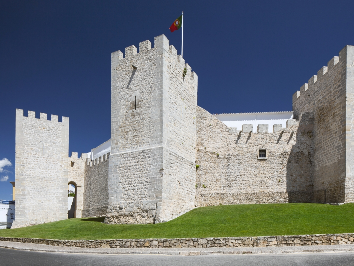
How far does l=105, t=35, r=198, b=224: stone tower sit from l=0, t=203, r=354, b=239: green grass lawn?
124 centimetres

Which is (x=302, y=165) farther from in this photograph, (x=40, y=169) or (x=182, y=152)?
(x=40, y=169)

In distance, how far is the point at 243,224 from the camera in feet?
46.4

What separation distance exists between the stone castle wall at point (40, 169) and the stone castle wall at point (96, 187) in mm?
1990

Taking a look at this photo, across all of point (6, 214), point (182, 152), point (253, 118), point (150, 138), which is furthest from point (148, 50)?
point (253, 118)

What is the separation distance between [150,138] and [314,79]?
11.2m

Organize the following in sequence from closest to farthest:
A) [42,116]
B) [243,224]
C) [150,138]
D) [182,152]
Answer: [243,224] → [150,138] → [182,152] → [42,116]

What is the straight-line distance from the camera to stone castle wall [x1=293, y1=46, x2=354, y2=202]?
56.3 ft

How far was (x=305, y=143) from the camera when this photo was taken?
21.1 metres

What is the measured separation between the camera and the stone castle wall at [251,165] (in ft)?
67.5

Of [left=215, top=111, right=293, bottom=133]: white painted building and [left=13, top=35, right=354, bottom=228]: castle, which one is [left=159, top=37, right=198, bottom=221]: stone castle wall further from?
[left=215, top=111, right=293, bottom=133]: white painted building

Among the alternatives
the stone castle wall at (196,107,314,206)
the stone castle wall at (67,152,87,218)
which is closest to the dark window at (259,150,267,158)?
the stone castle wall at (196,107,314,206)

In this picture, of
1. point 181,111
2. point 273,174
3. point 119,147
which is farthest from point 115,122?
point 273,174

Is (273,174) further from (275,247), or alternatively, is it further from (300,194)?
(275,247)

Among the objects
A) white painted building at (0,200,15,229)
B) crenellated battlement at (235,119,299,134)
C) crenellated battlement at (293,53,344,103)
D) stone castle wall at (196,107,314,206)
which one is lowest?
white painted building at (0,200,15,229)
